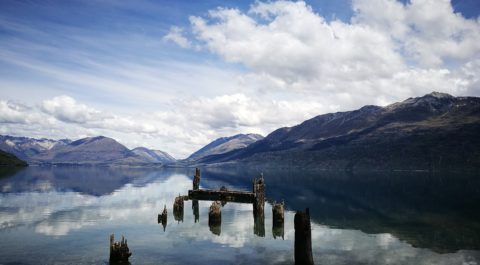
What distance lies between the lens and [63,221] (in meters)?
40.6

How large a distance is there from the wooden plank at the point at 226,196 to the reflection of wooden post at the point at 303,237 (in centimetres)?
2086

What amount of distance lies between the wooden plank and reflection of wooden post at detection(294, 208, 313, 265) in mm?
20862

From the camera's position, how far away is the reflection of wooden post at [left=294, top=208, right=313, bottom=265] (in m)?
21.8

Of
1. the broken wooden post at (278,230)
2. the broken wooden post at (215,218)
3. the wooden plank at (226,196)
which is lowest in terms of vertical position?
the broken wooden post at (278,230)

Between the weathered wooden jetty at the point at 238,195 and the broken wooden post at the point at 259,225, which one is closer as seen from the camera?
the broken wooden post at the point at 259,225

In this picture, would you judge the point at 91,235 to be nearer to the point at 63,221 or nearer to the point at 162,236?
the point at 162,236

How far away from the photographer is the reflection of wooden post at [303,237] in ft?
71.4

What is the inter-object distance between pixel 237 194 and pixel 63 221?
19350mm

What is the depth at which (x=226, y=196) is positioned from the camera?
1778 inches

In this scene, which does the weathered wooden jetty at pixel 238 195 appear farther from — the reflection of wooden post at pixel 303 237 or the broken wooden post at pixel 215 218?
the reflection of wooden post at pixel 303 237

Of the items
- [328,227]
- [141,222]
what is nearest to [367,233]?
[328,227]

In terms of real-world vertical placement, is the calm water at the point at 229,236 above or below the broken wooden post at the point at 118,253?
below

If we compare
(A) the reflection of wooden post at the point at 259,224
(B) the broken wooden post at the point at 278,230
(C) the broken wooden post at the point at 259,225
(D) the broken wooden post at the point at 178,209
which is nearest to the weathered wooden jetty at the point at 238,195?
(A) the reflection of wooden post at the point at 259,224

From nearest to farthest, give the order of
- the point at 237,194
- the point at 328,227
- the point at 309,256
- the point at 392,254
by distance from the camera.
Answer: the point at 309,256
the point at 392,254
the point at 328,227
the point at 237,194
